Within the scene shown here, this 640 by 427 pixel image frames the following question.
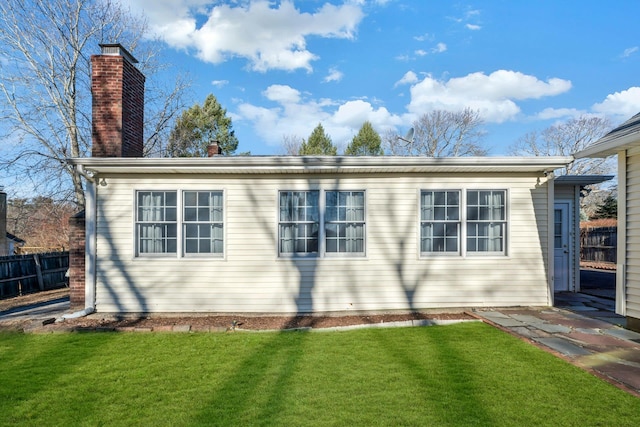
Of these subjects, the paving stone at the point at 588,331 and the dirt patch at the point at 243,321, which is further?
the dirt patch at the point at 243,321

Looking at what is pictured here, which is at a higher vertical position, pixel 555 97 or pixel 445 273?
pixel 555 97

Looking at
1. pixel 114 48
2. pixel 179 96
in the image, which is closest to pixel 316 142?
pixel 179 96

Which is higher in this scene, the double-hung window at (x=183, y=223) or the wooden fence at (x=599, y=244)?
the double-hung window at (x=183, y=223)

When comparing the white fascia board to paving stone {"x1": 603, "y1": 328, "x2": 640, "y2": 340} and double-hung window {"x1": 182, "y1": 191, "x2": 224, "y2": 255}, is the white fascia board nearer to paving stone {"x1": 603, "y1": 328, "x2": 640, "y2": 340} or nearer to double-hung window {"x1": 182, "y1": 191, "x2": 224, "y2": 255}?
paving stone {"x1": 603, "y1": 328, "x2": 640, "y2": 340}

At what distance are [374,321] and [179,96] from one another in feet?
62.1

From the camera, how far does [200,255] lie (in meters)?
7.32

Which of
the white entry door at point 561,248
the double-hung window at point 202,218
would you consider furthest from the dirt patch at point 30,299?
the white entry door at point 561,248

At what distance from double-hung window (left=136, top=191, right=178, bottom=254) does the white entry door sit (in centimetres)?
894

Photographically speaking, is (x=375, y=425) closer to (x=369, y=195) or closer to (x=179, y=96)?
(x=369, y=195)

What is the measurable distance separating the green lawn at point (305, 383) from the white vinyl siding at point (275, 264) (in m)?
1.59

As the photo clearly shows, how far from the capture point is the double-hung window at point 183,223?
24.0 ft

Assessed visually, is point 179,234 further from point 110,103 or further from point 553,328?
point 553,328

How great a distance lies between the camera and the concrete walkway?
13.5ft

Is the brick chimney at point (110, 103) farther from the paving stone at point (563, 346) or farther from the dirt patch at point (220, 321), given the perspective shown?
the paving stone at point (563, 346)
